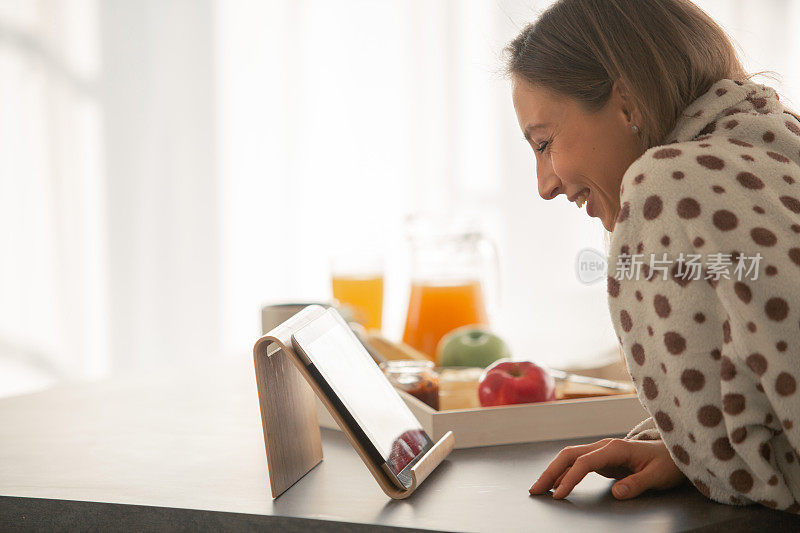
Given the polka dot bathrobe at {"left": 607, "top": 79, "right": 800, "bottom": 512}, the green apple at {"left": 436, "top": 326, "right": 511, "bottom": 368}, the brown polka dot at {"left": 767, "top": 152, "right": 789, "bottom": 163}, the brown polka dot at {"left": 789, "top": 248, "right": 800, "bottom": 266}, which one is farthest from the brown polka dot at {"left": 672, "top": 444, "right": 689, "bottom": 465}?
the green apple at {"left": 436, "top": 326, "right": 511, "bottom": 368}

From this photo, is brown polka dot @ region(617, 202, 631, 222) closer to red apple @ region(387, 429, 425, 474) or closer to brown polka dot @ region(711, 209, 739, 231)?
brown polka dot @ region(711, 209, 739, 231)

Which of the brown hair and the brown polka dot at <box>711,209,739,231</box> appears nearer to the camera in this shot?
the brown polka dot at <box>711,209,739,231</box>

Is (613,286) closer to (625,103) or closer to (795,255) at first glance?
(795,255)

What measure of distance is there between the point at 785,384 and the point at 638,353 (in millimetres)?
142

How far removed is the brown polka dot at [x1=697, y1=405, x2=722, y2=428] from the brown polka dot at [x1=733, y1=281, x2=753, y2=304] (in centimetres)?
11

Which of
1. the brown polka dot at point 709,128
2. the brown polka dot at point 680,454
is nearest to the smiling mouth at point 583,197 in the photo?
the brown polka dot at point 709,128

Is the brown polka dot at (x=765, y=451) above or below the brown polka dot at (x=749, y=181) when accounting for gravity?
below

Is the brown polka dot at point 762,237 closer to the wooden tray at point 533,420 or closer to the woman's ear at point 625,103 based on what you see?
the woman's ear at point 625,103

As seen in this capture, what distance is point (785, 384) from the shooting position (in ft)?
2.70

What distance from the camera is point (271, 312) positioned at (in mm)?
1402

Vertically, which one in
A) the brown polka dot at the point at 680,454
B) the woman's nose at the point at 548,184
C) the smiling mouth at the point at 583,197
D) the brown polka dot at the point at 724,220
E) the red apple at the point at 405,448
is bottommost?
the red apple at the point at 405,448

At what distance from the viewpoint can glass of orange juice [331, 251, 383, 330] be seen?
2010 millimetres

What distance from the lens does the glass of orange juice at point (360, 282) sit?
79.1 inches

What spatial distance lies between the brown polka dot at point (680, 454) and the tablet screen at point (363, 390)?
29 cm
